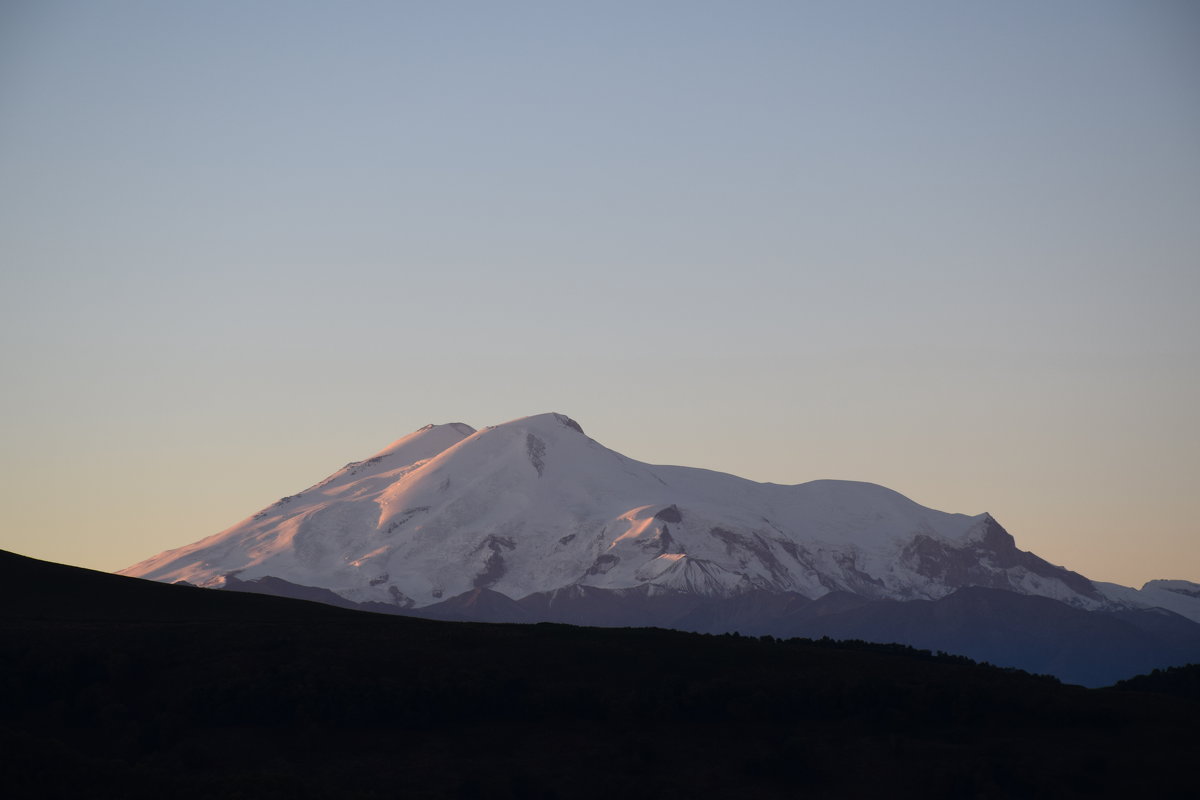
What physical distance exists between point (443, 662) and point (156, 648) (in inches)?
912

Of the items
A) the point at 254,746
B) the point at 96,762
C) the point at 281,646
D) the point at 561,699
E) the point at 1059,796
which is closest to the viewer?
the point at 96,762

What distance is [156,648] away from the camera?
130 m

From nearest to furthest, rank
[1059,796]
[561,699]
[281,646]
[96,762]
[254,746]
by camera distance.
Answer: [96,762] → [1059,796] → [254,746] → [561,699] → [281,646]

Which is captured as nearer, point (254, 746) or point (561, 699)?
point (254, 746)

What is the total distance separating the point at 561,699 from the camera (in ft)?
408

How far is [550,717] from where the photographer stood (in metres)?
123

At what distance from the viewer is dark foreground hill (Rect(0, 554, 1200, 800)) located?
112m

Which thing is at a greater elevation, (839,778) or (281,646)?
(281,646)

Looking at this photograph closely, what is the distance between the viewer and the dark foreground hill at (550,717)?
11150 centimetres

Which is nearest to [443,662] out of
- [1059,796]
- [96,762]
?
[96,762]

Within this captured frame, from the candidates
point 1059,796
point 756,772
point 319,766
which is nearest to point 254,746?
point 319,766

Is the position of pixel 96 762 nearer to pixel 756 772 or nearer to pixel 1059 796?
pixel 756 772

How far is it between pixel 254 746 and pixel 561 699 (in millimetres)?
23562

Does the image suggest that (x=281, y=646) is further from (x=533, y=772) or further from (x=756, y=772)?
(x=756, y=772)
